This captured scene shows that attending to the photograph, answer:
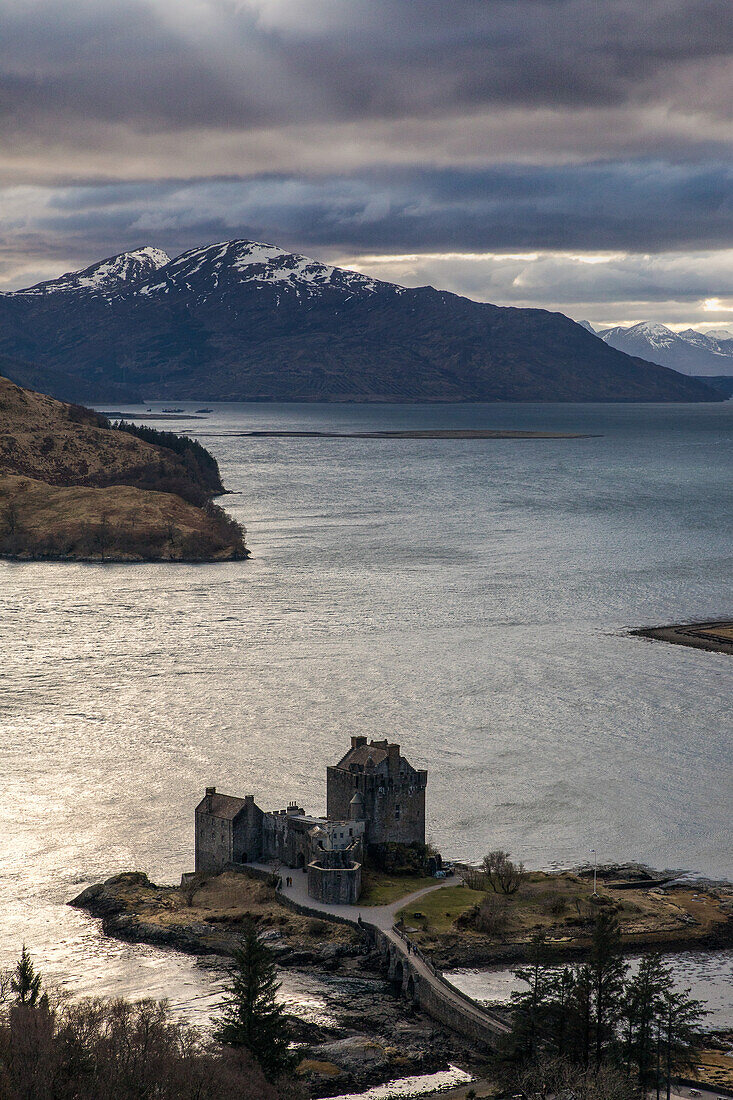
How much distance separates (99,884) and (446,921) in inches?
671

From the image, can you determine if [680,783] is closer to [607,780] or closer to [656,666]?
[607,780]

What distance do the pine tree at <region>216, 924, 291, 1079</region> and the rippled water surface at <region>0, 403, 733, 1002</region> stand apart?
6091 millimetres

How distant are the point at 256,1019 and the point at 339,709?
1868 inches

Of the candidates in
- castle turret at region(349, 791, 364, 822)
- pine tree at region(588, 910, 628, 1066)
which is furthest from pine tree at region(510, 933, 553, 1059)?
castle turret at region(349, 791, 364, 822)

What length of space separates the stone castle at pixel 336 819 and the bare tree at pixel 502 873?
4118 mm

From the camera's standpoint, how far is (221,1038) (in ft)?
158

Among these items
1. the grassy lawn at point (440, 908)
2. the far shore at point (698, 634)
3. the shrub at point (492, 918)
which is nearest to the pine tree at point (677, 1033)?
the shrub at point (492, 918)

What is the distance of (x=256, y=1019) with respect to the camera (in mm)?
48094

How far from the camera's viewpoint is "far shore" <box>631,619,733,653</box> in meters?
115

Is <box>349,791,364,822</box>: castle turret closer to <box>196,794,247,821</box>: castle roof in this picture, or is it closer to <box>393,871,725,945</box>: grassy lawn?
<box>196,794,247,821</box>: castle roof

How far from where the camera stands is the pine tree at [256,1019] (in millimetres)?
47438

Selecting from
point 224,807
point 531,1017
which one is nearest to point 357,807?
point 224,807

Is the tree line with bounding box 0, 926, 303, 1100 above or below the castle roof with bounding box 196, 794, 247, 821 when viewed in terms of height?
below

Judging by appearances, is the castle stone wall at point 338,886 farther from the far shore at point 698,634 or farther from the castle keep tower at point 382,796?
the far shore at point 698,634
